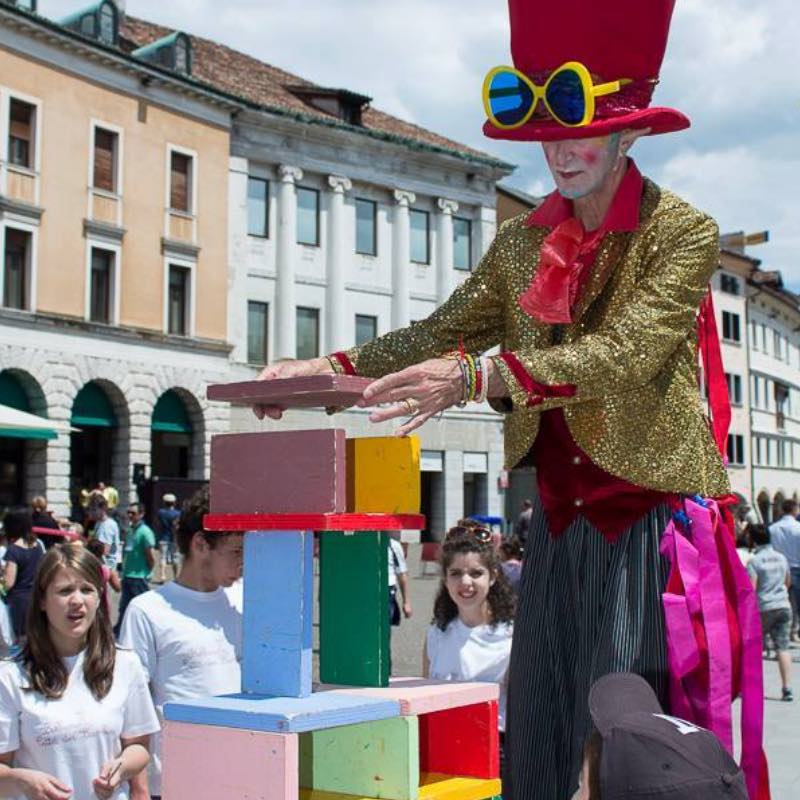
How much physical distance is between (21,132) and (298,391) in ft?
83.1

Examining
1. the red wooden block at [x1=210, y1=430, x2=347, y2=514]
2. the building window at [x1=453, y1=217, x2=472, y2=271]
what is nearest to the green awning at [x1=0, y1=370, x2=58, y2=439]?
the red wooden block at [x1=210, y1=430, x2=347, y2=514]

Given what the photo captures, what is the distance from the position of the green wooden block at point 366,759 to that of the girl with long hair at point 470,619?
2.76 m

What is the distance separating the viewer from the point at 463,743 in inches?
113

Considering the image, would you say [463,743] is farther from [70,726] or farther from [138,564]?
[138,564]

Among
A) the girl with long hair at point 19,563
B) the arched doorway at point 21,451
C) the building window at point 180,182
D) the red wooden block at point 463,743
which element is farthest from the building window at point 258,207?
the red wooden block at point 463,743

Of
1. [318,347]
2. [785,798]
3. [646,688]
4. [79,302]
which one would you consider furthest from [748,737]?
[318,347]

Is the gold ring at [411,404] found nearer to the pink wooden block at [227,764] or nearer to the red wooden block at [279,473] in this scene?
the red wooden block at [279,473]

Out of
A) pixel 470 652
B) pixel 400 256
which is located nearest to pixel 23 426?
pixel 470 652

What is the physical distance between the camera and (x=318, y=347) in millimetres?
32844

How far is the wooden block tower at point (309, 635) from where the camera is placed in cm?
232

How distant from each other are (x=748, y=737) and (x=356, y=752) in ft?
2.68

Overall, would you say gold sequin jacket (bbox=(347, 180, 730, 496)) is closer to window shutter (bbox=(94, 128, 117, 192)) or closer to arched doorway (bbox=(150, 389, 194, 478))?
window shutter (bbox=(94, 128, 117, 192))

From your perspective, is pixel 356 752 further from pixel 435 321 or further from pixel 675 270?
pixel 675 270

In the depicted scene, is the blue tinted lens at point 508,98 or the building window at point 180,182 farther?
the building window at point 180,182
